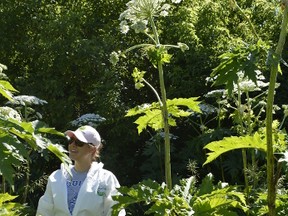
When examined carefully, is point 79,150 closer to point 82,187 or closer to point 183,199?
point 82,187

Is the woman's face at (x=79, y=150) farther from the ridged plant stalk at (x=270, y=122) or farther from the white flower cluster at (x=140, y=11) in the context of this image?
the ridged plant stalk at (x=270, y=122)

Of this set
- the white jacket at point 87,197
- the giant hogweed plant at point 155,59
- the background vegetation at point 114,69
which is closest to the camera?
the giant hogweed plant at point 155,59

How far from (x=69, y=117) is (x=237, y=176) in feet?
7.46

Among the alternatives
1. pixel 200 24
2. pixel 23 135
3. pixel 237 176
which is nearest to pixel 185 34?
pixel 200 24

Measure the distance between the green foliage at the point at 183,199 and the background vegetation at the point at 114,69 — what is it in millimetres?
3833

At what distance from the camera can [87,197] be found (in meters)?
4.33

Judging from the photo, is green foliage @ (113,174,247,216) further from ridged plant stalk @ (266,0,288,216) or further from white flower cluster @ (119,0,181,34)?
white flower cluster @ (119,0,181,34)

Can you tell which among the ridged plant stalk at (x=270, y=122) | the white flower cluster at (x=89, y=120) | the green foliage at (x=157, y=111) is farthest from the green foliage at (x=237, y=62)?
the white flower cluster at (x=89, y=120)

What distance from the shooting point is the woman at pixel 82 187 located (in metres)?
4.33

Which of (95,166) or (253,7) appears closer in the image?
(95,166)

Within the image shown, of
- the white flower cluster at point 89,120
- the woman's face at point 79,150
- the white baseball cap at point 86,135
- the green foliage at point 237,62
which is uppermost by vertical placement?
the green foliage at point 237,62

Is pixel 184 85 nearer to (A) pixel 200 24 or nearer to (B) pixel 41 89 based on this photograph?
(A) pixel 200 24

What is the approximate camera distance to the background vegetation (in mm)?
8047

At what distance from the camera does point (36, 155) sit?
7.73 metres
